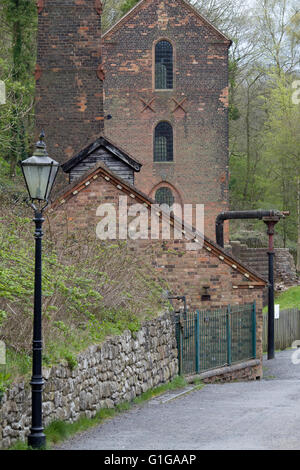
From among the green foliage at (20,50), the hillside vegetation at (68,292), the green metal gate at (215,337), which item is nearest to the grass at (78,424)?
the hillside vegetation at (68,292)

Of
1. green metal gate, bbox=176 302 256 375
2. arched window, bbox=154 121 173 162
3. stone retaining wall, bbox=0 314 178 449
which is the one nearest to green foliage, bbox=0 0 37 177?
arched window, bbox=154 121 173 162

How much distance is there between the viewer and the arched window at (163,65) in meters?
40.8

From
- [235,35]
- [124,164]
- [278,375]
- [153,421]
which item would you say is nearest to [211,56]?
[235,35]

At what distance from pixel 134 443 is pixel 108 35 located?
32.5m

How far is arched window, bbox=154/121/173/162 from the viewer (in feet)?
136

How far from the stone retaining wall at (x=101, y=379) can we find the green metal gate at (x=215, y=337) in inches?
32.3

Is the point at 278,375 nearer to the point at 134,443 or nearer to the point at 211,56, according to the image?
the point at 134,443

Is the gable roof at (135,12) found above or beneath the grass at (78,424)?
above

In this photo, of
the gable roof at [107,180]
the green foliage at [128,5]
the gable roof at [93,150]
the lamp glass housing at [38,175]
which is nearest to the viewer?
the lamp glass housing at [38,175]

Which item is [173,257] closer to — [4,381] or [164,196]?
[4,381]

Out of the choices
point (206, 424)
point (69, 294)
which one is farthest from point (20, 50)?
point (206, 424)

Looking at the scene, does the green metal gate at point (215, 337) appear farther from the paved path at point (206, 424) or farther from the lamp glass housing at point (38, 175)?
the lamp glass housing at point (38, 175)

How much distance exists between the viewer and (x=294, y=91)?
48.5 meters

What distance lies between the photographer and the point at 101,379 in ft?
41.7
